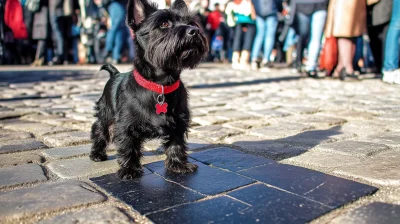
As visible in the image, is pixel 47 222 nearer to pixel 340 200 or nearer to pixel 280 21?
pixel 340 200

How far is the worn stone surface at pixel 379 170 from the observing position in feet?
7.36

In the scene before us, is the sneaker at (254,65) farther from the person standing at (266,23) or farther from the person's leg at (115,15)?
the person's leg at (115,15)

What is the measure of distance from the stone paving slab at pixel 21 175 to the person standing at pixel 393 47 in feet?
23.4

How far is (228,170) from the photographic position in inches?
100

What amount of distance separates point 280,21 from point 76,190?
45.4 feet

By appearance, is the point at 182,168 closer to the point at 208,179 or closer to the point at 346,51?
the point at 208,179

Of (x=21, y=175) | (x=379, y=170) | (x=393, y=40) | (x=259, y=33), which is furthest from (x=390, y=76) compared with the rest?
(x=21, y=175)

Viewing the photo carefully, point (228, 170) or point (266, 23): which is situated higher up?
point (266, 23)

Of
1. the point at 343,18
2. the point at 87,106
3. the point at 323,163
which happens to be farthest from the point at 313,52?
the point at 323,163

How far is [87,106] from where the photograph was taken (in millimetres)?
5367

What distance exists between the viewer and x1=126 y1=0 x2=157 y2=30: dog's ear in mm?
2748

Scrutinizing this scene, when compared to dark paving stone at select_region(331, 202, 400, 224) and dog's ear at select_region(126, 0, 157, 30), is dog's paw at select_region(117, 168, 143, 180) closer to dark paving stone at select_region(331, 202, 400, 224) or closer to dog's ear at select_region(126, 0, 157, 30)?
dog's ear at select_region(126, 0, 157, 30)

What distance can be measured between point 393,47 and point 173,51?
20.8ft

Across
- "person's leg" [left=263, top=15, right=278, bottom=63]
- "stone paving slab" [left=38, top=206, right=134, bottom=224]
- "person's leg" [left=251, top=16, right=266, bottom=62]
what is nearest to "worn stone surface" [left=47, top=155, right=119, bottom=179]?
"stone paving slab" [left=38, top=206, right=134, bottom=224]
